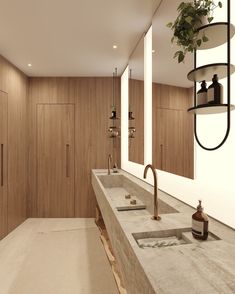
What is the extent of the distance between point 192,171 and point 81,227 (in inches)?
114

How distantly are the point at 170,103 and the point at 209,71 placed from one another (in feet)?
2.23

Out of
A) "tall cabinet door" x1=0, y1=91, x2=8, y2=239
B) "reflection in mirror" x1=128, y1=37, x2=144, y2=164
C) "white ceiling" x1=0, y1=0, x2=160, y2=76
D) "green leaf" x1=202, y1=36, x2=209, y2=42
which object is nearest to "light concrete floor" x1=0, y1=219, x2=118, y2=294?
"tall cabinet door" x1=0, y1=91, x2=8, y2=239

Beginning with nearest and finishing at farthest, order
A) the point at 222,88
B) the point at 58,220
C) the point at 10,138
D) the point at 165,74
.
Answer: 1. the point at 222,88
2. the point at 165,74
3. the point at 10,138
4. the point at 58,220

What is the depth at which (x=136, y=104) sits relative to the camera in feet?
10.5

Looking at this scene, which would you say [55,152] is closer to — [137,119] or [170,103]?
[137,119]

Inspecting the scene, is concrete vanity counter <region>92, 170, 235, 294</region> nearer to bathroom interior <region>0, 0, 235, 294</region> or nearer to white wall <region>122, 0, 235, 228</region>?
bathroom interior <region>0, 0, 235, 294</region>

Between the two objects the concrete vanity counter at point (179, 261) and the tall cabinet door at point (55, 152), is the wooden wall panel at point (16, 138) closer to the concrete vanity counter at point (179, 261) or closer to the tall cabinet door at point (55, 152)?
the tall cabinet door at point (55, 152)

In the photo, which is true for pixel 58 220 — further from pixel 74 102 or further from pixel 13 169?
pixel 74 102

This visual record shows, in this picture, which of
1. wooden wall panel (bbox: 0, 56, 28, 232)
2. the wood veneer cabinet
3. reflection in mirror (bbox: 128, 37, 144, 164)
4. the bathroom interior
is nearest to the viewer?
the bathroom interior

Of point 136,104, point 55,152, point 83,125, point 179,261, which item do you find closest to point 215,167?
point 179,261

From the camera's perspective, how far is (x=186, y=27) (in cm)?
127

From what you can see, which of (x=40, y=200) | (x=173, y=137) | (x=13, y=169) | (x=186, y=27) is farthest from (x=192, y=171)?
(x=40, y=200)

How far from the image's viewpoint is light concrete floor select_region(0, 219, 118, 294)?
235cm

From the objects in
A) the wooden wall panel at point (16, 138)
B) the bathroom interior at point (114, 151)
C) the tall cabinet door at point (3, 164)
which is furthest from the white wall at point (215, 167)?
the wooden wall panel at point (16, 138)
